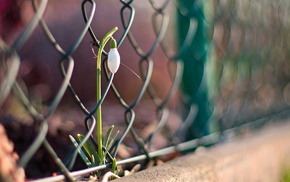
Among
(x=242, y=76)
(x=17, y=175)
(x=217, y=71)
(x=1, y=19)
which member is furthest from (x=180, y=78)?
(x=17, y=175)

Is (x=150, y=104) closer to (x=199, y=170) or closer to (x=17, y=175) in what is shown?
(x=199, y=170)

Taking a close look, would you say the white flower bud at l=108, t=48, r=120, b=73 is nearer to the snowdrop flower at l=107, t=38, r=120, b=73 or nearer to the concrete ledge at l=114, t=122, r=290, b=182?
the snowdrop flower at l=107, t=38, r=120, b=73

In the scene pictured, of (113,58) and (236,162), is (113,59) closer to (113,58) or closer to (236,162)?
(113,58)

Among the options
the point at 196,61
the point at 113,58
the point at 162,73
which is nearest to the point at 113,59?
→ the point at 113,58

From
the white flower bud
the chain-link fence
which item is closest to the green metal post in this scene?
the chain-link fence

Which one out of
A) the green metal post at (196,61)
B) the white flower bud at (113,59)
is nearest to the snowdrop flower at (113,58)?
the white flower bud at (113,59)

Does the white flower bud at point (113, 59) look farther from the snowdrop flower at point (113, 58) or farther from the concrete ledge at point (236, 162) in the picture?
the concrete ledge at point (236, 162)
